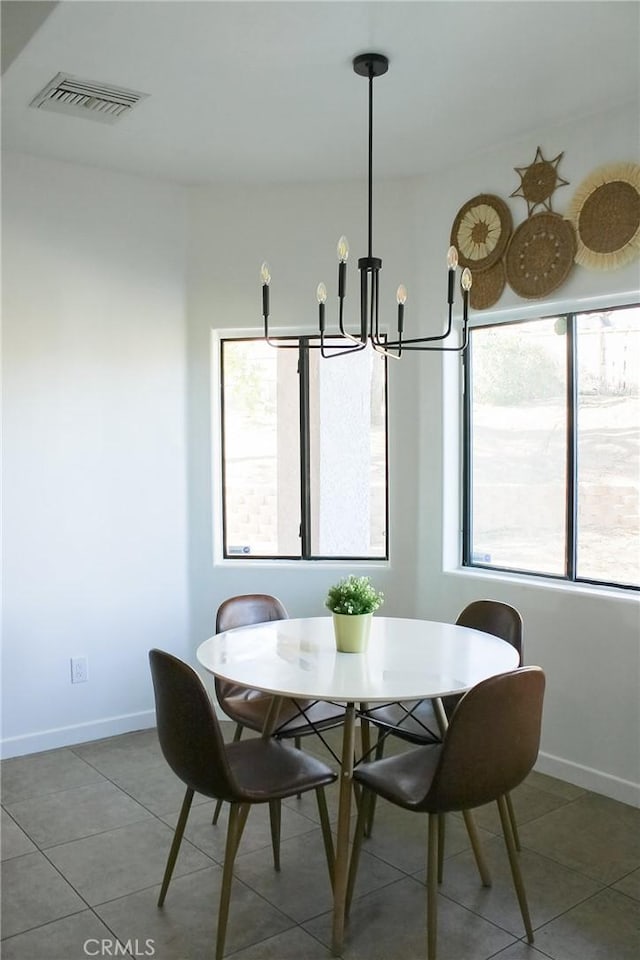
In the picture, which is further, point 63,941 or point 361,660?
point 361,660

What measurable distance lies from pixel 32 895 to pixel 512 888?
1515 millimetres

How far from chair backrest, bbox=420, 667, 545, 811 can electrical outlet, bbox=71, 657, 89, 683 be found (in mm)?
2262

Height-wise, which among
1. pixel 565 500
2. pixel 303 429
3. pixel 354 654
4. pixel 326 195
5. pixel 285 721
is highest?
pixel 326 195

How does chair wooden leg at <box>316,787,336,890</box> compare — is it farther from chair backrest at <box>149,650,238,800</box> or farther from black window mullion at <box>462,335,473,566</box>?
black window mullion at <box>462,335,473,566</box>

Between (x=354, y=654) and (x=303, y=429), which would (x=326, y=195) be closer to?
(x=303, y=429)

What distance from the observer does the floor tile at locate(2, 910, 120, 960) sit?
228 cm

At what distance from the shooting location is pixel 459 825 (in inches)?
121

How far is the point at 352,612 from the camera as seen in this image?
107 inches

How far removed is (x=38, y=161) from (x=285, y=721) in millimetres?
2743

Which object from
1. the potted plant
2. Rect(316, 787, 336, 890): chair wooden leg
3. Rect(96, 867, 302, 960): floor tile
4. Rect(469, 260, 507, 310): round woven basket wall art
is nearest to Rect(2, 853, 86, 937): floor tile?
Rect(96, 867, 302, 960): floor tile

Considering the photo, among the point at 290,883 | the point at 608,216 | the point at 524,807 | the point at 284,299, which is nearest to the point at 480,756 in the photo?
the point at 290,883

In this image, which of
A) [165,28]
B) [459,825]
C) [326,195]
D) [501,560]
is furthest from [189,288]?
[459,825]

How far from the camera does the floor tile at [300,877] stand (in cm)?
254

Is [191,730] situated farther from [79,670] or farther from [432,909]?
[79,670]
